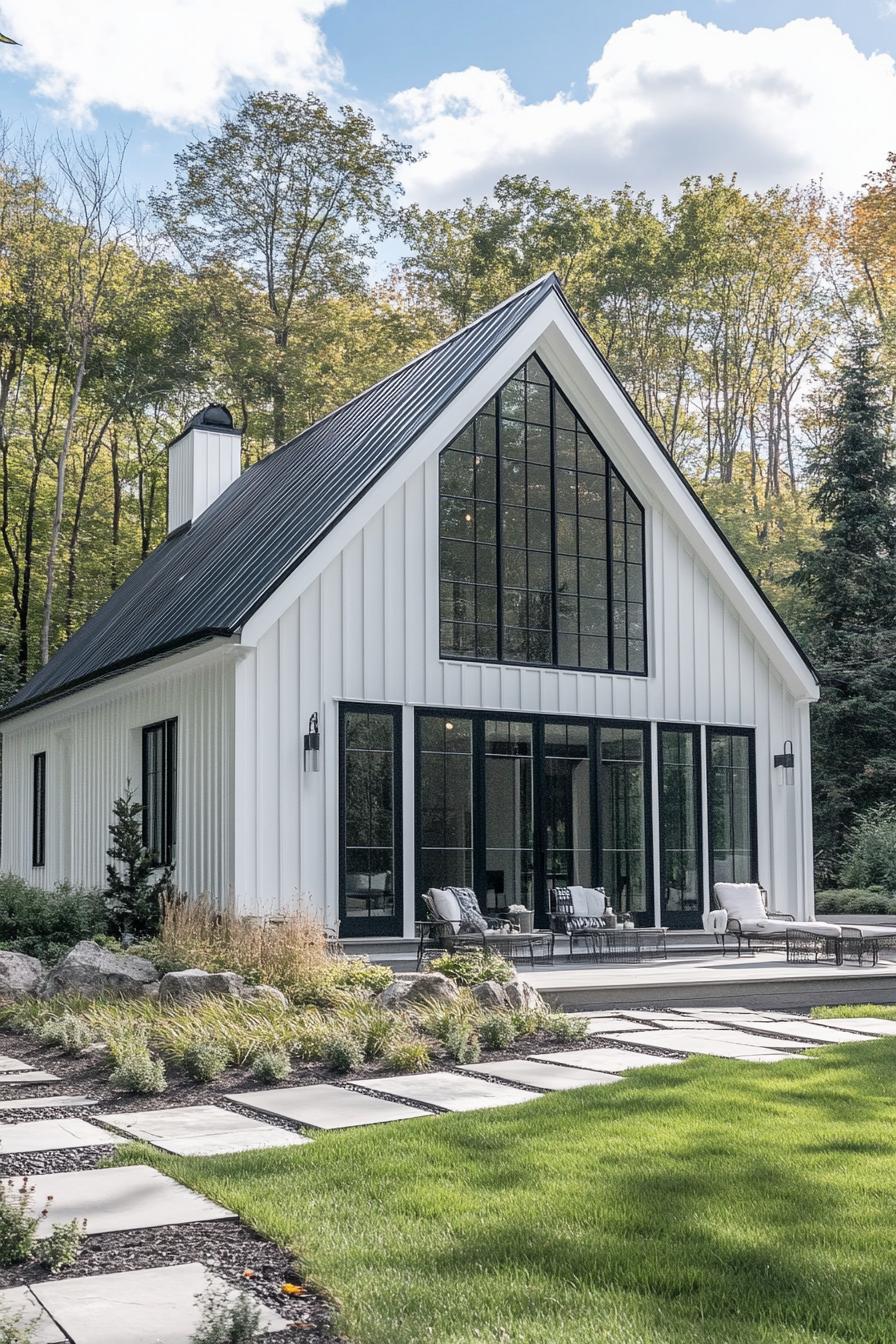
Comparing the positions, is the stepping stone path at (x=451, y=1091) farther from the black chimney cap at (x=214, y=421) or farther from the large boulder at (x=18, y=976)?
the black chimney cap at (x=214, y=421)

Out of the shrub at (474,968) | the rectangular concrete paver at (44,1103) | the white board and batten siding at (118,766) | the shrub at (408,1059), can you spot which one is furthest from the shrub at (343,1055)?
the white board and batten siding at (118,766)

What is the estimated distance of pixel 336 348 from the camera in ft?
96.6

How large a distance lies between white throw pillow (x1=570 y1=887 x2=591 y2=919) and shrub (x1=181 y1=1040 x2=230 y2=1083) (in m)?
6.75

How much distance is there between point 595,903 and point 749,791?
9.34ft

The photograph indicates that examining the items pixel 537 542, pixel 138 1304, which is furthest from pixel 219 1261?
pixel 537 542

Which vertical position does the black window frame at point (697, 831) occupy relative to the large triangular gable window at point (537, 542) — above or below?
below

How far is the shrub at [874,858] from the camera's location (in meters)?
20.4

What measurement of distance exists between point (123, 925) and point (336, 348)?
1921 centimetres

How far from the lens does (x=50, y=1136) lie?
5566 mm

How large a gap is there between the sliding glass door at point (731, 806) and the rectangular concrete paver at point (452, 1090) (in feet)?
27.7

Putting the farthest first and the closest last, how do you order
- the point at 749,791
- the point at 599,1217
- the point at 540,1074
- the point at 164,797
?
the point at 749,791
the point at 164,797
the point at 540,1074
the point at 599,1217

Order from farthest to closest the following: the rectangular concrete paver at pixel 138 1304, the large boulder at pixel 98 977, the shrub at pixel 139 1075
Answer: the large boulder at pixel 98 977 < the shrub at pixel 139 1075 < the rectangular concrete paver at pixel 138 1304

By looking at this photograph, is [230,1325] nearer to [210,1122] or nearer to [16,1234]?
[16,1234]

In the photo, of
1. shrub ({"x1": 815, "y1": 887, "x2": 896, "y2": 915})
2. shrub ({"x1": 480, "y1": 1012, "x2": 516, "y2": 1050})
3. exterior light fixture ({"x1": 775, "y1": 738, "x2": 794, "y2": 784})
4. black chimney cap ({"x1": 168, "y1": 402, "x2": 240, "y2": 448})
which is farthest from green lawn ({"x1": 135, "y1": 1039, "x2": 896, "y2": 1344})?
black chimney cap ({"x1": 168, "y1": 402, "x2": 240, "y2": 448})
